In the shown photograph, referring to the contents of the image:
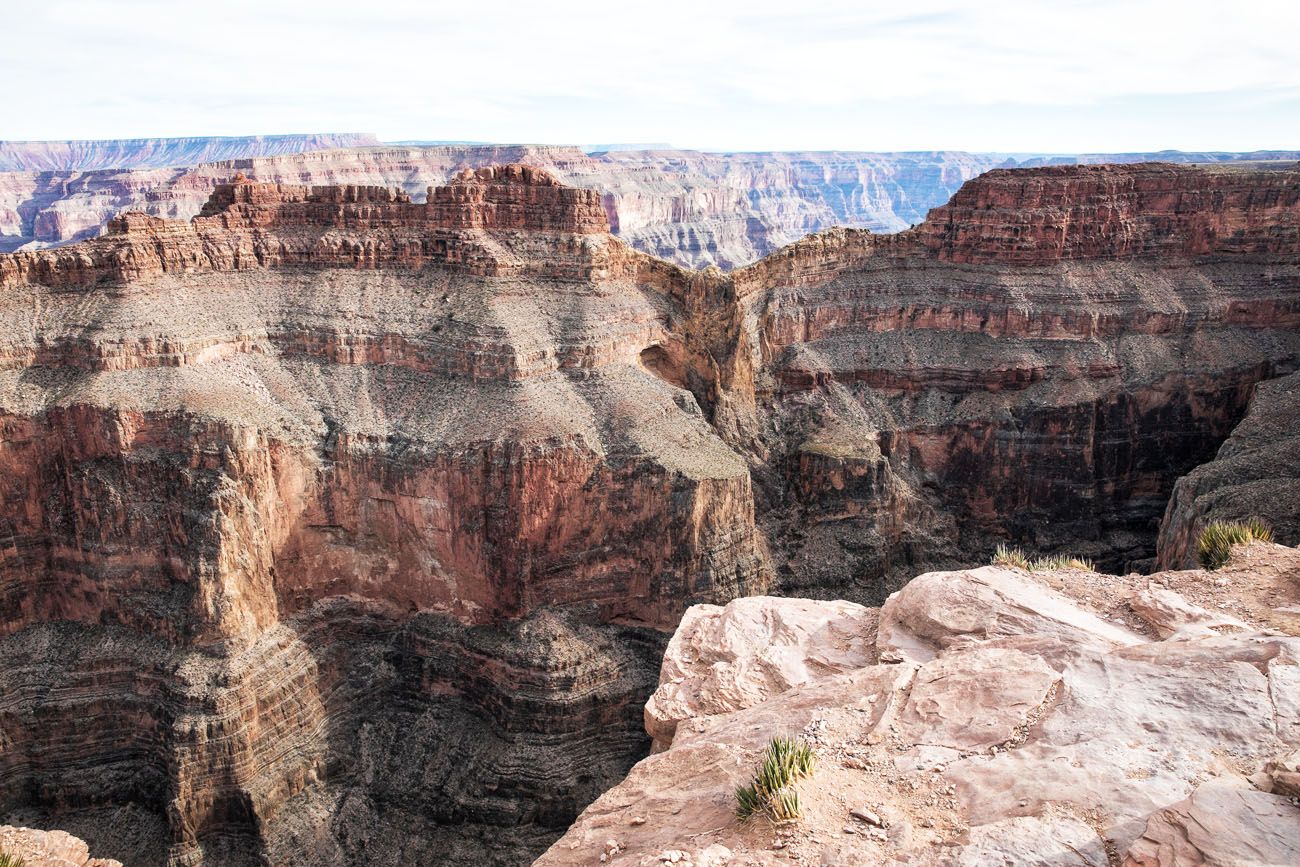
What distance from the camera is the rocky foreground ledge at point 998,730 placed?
377 inches

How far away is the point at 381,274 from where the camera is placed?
141ft

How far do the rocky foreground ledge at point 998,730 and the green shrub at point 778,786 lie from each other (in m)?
0.17

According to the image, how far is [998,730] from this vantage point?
461 inches

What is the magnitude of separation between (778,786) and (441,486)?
27507 mm

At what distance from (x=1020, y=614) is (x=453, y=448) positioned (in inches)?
1014


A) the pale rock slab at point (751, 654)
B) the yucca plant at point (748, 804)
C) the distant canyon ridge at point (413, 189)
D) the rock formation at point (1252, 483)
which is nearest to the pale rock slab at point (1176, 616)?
the pale rock slab at point (751, 654)

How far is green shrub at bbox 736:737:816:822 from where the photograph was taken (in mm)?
10766

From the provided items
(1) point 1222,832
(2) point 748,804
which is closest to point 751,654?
(2) point 748,804

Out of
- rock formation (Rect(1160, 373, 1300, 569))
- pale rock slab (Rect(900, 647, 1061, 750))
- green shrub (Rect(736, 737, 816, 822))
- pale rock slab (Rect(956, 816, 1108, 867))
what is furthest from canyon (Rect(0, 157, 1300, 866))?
pale rock slab (Rect(956, 816, 1108, 867))

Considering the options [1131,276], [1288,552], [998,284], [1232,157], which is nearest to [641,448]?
[1288,552]

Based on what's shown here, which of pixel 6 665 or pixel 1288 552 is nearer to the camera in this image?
pixel 1288 552

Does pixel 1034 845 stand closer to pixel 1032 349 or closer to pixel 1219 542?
pixel 1219 542

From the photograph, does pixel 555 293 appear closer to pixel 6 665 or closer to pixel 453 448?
pixel 453 448

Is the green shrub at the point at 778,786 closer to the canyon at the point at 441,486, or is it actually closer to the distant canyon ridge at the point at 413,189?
the canyon at the point at 441,486
